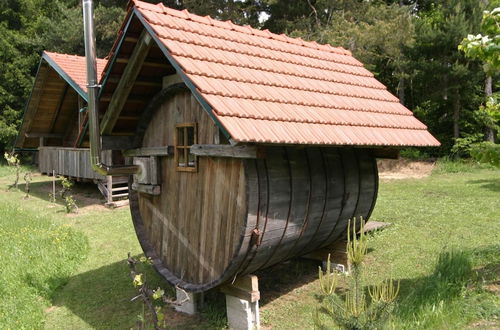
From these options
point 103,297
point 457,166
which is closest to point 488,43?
point 103,297

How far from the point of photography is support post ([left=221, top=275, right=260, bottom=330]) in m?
4.84

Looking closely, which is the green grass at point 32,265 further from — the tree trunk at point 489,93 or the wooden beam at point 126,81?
the tree trunk at point 489,93

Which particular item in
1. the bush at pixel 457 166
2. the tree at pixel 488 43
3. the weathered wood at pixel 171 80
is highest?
the tree at pixel 488 43

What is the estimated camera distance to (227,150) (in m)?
4.41

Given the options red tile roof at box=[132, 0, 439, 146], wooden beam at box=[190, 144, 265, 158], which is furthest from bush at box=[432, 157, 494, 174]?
wooden beam at box=[190, 144, 265, 158]

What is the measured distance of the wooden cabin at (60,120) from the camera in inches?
595

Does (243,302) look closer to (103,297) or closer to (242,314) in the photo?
(242,314)

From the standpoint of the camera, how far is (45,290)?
673cm

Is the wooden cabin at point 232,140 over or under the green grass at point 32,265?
over

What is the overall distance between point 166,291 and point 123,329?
1.22m

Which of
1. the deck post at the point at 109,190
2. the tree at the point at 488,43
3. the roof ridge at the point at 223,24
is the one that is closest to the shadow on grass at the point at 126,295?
the roof ridge at the point at 223,24

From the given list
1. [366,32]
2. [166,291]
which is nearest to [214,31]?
[166,291]

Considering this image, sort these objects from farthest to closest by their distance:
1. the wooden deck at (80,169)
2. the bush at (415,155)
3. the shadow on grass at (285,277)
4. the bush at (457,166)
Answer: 1. the bush at (415,155)
2. the bush at (457,166)
3. the wooden deck at (80,169)
4. the shadow on grass at (285,277)

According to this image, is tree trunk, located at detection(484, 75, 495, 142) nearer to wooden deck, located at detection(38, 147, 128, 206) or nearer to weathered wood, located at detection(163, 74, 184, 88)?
wooden deck, located at detection(38, 147, 128, 206)
